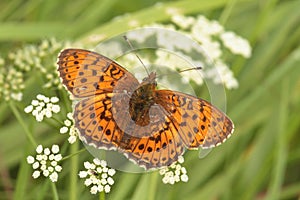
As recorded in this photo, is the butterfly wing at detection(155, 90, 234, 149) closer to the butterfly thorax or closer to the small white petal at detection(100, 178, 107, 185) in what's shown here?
the butterfly thorax

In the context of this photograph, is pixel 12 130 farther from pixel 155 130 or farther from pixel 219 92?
pixel 155 130

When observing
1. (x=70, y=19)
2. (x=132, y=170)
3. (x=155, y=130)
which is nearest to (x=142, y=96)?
(x=155, y=130)

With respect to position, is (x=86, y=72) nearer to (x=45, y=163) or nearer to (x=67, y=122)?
(x=67, y=122)

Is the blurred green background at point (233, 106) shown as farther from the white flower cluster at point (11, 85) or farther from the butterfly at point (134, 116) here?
the butterfly at point (134, 116)

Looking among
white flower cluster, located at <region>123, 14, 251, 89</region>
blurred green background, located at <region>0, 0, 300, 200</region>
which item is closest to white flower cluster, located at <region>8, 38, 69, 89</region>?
blurred green background, located at <region>0, 0, 300, 200</region>

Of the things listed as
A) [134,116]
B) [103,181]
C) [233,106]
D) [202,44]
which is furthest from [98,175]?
[233,106]
